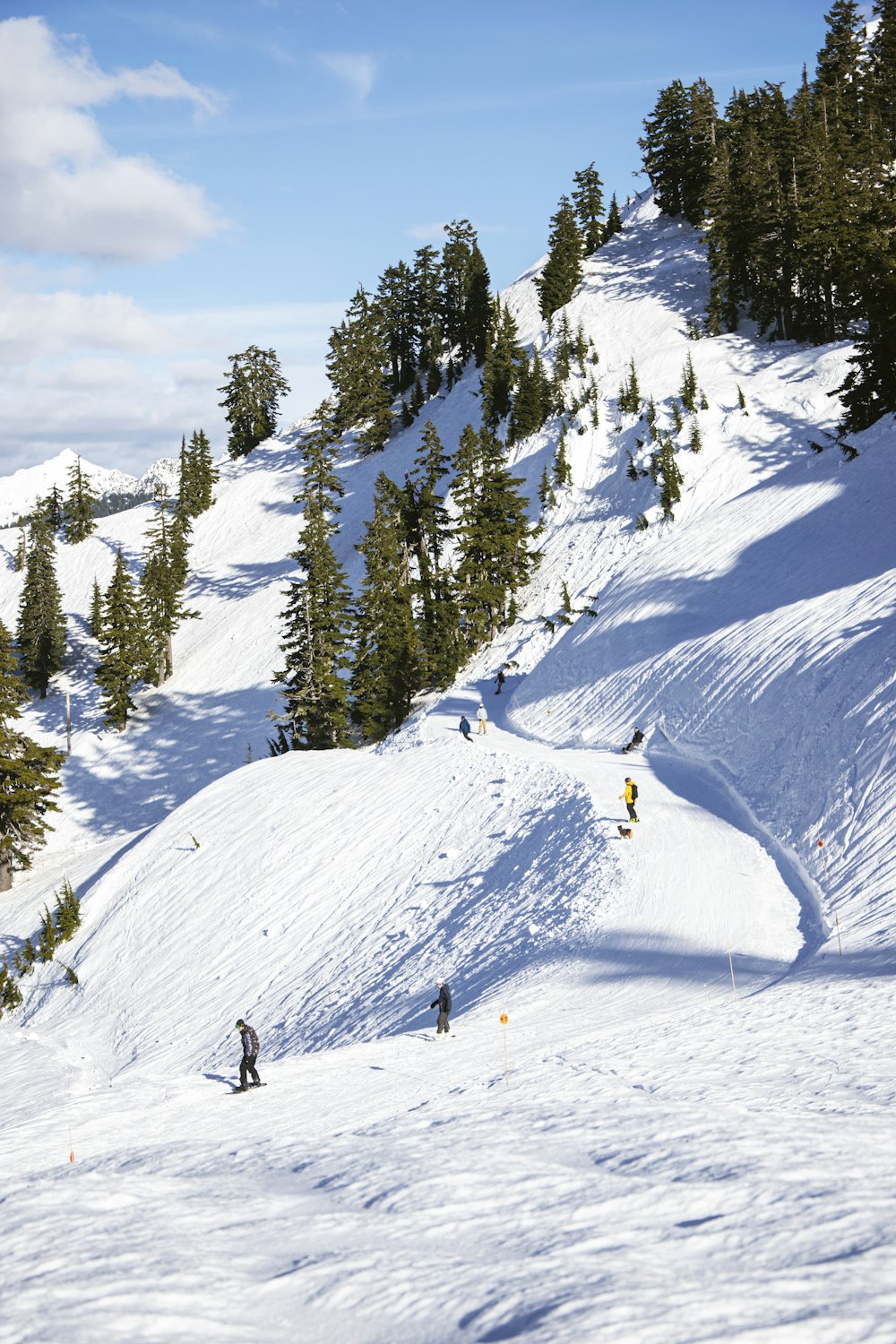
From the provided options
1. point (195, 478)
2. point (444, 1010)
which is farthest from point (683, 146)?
point (444, 1010)

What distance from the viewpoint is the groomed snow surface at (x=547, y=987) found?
24.7 ft

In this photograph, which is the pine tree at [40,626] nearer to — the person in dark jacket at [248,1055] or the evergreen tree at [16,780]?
the evergreen tree at [16,780]

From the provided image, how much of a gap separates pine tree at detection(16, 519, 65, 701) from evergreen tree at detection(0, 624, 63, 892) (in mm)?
37287

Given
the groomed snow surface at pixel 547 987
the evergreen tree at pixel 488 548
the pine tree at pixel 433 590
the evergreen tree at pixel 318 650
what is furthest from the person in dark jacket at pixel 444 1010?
the evergreen tree at pixel 488 548

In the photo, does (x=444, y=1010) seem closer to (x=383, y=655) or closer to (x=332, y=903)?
(x=332, y=903)

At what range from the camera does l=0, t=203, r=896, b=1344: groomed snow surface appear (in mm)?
7531

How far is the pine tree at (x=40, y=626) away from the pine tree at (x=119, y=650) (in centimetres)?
1180

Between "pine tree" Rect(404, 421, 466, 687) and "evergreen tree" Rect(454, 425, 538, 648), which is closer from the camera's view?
"pine tree" Rect(404, 421, 466, 687)

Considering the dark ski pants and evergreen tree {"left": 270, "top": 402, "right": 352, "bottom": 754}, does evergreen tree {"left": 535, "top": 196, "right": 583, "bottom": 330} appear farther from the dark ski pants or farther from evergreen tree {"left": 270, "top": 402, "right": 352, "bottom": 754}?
the dark ski pants

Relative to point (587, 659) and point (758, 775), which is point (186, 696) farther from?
point (758, 775)

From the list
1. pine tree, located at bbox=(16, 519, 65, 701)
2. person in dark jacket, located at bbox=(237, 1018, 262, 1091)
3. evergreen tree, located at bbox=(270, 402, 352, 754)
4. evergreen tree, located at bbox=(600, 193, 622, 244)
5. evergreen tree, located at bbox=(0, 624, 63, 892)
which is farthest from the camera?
evergreen tree, located at bbox=(600, 193, 622, 244)

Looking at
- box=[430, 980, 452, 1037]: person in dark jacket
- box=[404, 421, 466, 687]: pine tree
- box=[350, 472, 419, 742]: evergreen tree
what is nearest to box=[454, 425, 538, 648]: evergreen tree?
box=[404, 421, 466, 687]: pine tree

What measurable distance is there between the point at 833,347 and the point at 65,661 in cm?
6621

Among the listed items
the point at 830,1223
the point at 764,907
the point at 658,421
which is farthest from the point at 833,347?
the point at 830,1223
